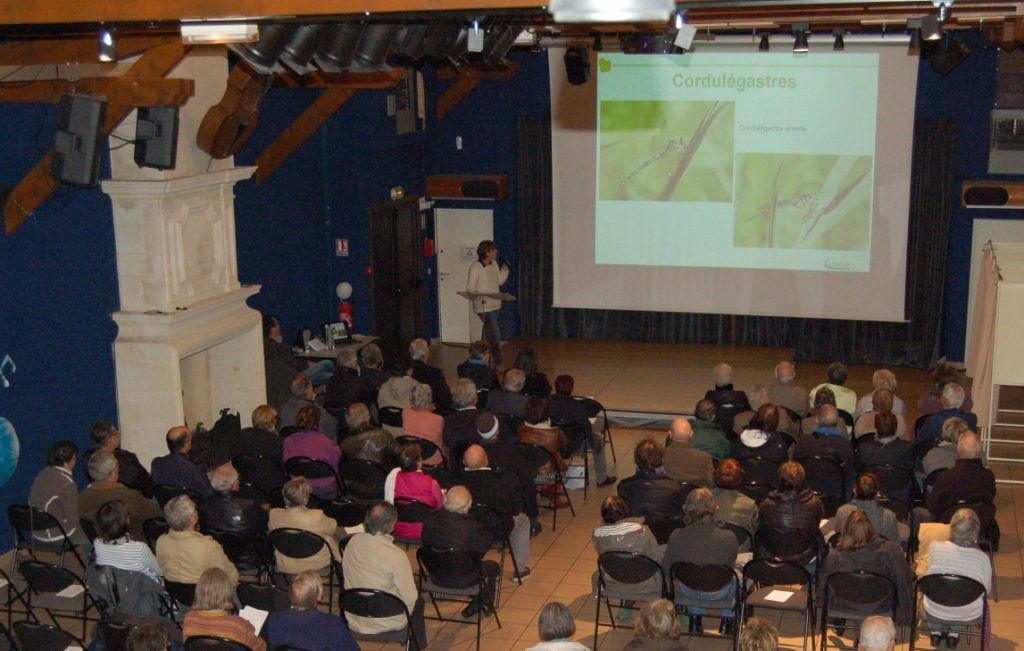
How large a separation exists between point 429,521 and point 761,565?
193 centimetres

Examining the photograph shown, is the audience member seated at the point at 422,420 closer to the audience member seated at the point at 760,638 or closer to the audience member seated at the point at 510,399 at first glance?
the audience member seated at the point at 510,399

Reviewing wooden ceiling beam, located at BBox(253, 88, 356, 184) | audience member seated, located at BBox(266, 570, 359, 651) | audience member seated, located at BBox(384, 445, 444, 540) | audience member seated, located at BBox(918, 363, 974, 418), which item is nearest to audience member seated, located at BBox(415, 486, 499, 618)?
audience member seated, located at BBox(384, 445, 444, 540)

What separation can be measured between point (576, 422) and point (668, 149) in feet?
14.8

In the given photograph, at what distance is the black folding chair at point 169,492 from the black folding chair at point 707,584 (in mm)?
3147

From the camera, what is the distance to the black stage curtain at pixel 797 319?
13875 millimetres

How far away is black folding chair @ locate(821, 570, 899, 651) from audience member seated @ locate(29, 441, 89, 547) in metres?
4.68

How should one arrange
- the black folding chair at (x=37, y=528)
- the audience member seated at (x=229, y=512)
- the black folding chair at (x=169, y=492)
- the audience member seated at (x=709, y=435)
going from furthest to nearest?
the audience member seated at (x=709, y=435)
the black folding chair at (x=169, y=492)
the black folding chair at (x=37, y=528)
the audience member seated at (x=229, y=512)

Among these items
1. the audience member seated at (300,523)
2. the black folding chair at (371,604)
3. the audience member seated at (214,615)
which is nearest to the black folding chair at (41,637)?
the audience member seated at (214,615)

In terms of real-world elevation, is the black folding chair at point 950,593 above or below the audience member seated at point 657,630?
below

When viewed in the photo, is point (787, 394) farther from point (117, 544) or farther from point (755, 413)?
point (117, 544)

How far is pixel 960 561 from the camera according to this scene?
21.0ft

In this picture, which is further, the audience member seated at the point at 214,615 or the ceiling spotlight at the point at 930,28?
the ceiling spotlight at the point at 930,28

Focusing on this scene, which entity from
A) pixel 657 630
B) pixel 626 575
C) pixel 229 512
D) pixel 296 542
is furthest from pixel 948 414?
pixel 229 512

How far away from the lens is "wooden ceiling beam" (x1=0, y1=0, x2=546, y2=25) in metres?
5.34
